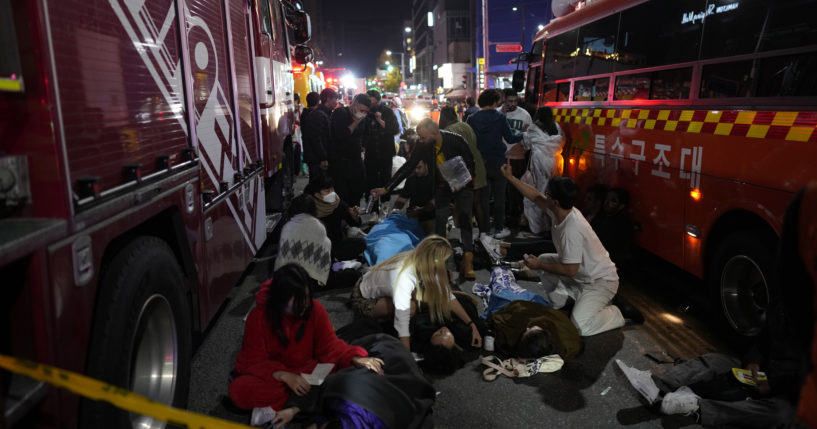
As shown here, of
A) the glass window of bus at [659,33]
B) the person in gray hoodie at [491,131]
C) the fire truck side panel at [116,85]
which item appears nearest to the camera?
the fire truck side panel at [116,85]

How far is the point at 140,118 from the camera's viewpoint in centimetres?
264

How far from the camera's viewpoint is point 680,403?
3.44 m

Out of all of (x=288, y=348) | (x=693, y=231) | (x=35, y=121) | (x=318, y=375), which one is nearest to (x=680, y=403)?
(x=693, y=231)

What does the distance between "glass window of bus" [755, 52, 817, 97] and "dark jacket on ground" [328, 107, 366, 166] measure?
17.4 ft

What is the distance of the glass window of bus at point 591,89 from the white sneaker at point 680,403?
3.84 meters

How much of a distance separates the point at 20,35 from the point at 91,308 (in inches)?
39.3

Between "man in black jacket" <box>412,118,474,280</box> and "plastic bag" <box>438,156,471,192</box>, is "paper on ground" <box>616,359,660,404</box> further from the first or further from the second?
"plastic bag" <box>438,156,471,192</box>

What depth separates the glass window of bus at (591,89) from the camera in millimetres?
6410

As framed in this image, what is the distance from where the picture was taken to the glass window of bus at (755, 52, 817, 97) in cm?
363

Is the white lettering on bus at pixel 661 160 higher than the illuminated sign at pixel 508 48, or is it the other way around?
the illuminated sign at pixel 508 48

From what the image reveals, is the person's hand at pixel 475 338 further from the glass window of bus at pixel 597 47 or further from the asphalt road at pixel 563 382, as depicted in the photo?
the glass window of bus at pixel 597 47

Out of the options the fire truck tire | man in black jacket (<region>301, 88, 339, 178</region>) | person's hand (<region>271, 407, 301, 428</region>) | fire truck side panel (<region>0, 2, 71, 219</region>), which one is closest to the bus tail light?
person's hand (<region>271, 407, 301, 428</region>)

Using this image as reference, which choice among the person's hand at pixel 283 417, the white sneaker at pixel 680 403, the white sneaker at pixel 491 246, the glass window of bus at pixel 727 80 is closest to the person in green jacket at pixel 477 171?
the white sneaker at pixel 491 246

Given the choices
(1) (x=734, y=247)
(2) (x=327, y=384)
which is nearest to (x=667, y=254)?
(1) (x=734, y=247)
